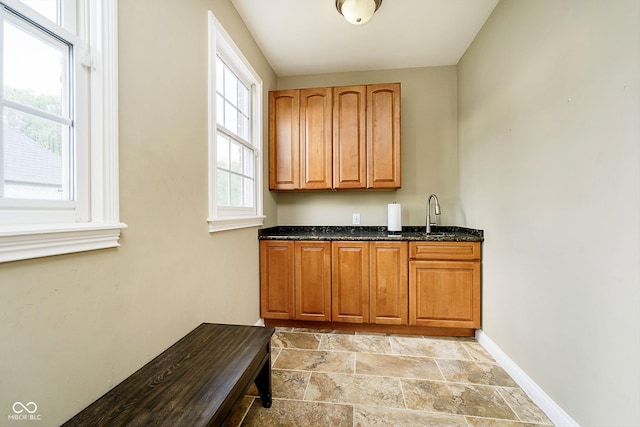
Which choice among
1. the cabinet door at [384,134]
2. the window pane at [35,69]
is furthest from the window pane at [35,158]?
the cabinet door at [384,134]

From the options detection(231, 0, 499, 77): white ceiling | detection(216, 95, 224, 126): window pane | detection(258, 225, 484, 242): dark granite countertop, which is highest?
detection(231, 0, 499, 77): white ceiling

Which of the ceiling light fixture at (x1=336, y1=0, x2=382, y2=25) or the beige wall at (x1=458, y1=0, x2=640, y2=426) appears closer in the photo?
the beige wall at (x1=458, y1=0, x2=640, y2=426)

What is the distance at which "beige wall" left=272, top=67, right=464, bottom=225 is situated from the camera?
293 cm

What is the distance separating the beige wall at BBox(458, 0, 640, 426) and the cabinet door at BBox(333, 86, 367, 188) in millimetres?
1123

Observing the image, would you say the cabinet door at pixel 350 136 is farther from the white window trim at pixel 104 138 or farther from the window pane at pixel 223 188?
the white window trim at pixel 104 138

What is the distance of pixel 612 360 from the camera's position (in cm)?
109

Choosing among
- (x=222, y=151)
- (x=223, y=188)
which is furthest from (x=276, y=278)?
(x=222, y=151)

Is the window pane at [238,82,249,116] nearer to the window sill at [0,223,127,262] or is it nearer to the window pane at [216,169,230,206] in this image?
the window pane at [216,169,230,206]

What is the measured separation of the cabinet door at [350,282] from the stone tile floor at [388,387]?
0.24 m

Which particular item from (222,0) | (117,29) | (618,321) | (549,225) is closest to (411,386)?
(618,321)

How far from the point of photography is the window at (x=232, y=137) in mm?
1742

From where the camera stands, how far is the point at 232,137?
2102 mm

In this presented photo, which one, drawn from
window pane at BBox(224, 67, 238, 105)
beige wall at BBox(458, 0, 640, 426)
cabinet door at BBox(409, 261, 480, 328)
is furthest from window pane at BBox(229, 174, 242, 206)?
beige wall at BBox(458, 0, 640, 426)

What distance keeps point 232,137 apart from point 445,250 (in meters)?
2.10
